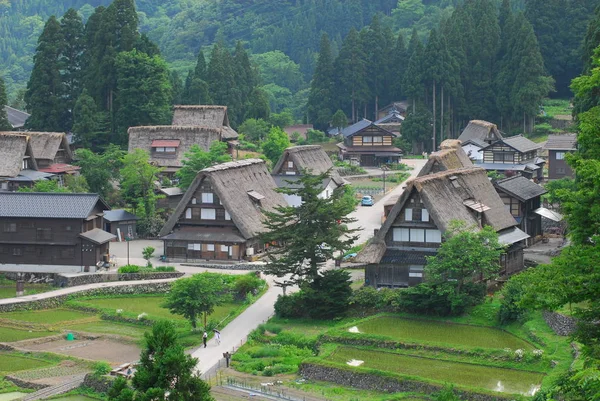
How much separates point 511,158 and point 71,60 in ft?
91.8

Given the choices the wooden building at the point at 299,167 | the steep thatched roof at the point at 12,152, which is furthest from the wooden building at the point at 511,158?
the steep thatched roof at the point at 12,152

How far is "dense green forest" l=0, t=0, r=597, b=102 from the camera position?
278 feet

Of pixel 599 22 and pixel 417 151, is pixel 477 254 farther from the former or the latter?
pixel 417 151

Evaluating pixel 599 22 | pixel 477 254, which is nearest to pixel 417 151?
pixel 599 22

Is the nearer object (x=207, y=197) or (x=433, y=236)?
(x=433, y=236)

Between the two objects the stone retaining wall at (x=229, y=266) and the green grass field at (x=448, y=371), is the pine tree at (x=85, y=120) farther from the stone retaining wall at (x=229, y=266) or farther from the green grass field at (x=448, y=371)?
the green grass field at (x=448, y=371)

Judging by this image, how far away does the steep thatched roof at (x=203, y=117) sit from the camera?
72875 mm

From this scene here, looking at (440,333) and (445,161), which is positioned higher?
(445,161)

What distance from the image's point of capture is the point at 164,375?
2578 centimetres

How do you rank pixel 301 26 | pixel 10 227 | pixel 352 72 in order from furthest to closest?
pixel 301 26 → pixel 352 72 → pixel 10 227

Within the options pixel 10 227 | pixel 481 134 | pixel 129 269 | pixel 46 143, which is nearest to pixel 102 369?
pixel 129 269

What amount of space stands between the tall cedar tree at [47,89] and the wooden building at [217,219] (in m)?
23.1

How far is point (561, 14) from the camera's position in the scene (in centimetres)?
8538

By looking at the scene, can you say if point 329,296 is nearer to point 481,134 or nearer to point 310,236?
point 310,236
